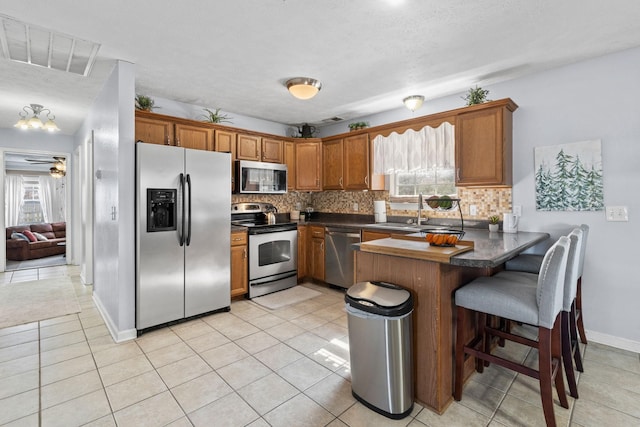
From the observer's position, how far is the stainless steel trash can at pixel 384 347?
1783 millimetres

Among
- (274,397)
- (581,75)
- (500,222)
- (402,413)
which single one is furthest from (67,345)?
(581,75)

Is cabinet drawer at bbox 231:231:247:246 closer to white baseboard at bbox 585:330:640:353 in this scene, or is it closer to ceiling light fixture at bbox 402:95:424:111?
ceiling light fixture at bbox 402:95:424:111

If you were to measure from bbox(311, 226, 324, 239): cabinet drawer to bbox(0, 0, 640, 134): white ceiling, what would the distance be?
1.79 m

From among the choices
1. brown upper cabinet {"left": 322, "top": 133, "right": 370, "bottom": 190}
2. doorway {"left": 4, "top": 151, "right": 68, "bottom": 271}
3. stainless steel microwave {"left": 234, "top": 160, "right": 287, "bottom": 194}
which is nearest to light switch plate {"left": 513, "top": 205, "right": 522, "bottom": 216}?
brown upper cabinet {"left": 322, "top": 133, "right": 370, "bottom": 190}

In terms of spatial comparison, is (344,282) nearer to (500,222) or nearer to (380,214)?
(380,214)

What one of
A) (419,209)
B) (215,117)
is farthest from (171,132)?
(419,209)

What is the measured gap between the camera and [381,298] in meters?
1.84

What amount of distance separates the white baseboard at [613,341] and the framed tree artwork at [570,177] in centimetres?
112

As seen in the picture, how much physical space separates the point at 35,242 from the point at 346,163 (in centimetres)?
691

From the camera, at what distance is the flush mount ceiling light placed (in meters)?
3.20

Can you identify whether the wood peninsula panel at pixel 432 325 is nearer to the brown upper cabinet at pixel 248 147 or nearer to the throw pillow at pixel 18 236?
the brown upper cabinet at pixel 248 147

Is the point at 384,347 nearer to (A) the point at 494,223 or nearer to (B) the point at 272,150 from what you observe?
(A) the point at 494,223

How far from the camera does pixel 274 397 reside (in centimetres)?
203

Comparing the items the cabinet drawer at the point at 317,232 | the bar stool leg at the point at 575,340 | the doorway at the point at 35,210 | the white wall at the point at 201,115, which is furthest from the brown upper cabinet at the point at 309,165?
the doorway at the point at 35,210
